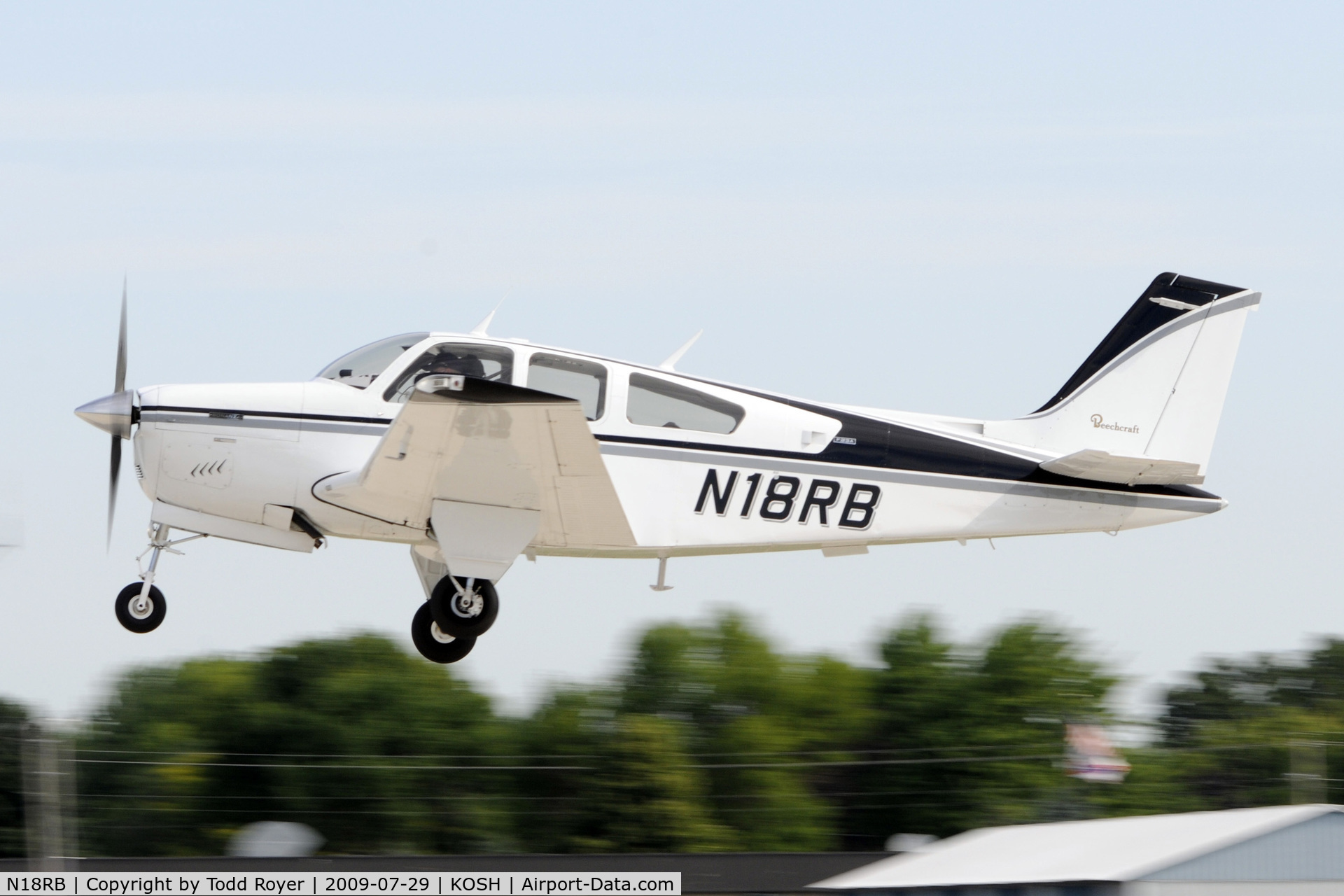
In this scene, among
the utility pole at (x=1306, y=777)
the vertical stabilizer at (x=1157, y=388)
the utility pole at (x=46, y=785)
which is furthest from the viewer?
the utility pole at (x=1306, y=777)

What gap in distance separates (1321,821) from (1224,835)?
2.61 feet

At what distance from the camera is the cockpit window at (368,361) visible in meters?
11.2

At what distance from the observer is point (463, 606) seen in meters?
11.3

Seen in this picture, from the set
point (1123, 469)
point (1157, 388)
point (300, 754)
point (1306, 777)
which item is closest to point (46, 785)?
point (1123, 469)

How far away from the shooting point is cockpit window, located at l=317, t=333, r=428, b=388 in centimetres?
1120

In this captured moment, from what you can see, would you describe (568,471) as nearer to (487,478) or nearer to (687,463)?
(487,478)

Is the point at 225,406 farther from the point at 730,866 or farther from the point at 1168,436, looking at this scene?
the point at 730,866

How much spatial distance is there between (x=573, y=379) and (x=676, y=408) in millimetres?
804

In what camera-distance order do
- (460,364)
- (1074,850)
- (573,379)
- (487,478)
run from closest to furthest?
(487,478), (460,364), (573,379), (1074,850)

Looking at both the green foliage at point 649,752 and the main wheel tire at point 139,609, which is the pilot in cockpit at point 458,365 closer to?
the main wheel tire at point 139,609

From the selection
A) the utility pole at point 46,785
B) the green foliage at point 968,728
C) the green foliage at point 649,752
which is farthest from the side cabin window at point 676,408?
the green foliage at point 968,728

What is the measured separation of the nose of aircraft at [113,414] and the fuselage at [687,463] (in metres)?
0.11

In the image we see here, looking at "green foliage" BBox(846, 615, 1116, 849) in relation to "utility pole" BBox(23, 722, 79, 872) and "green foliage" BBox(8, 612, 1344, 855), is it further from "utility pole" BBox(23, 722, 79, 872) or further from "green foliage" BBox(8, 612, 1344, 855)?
"utility pole" BBox(23, 722, 79, 872)

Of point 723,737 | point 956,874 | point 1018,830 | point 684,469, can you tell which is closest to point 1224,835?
point 956,874
